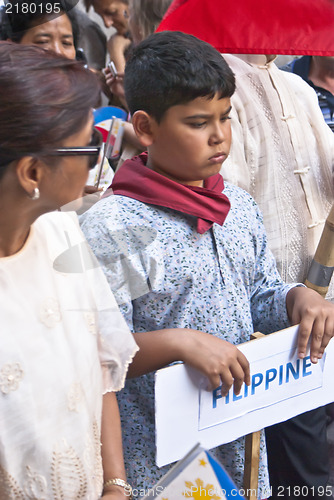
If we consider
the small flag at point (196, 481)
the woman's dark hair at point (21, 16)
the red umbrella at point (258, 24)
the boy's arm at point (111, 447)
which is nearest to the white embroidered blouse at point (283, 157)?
the red umbrella at point (258, 24)

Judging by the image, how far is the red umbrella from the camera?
4.79 feet

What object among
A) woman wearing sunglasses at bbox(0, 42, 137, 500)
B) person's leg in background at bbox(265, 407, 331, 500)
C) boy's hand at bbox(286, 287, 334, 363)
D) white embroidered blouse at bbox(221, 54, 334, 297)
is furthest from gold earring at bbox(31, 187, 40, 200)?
person's leg in background at bbox(265, 407, 331, 500)

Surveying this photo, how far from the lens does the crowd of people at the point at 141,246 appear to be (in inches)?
27.0

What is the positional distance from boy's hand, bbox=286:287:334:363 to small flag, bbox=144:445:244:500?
1.55ft

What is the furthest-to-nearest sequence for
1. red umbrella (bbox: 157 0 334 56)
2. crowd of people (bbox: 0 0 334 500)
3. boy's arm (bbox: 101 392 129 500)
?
red umbrella (bbox: 157 0 334 56), boy's arm (bbox: 101 392 129 500), crowd of people (bbox: 0 0 334 500)

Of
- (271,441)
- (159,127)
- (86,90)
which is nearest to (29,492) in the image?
(86,90)

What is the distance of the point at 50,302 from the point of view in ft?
2.46

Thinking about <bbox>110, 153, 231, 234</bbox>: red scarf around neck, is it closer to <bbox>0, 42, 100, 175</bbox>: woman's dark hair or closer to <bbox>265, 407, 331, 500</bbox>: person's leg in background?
<bbox>0, 42, 100, 175</bbox>: woman's dark hair

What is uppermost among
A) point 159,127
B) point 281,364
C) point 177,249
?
point 159,127

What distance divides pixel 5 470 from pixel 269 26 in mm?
1296

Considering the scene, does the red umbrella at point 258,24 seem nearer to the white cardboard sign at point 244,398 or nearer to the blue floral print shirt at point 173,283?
the blue floral print shirt at point 173,283

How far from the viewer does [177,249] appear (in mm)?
1091

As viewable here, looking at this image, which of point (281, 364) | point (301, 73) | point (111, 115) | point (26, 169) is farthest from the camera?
point (301, 73)

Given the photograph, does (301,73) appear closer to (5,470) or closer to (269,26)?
(269,26)
